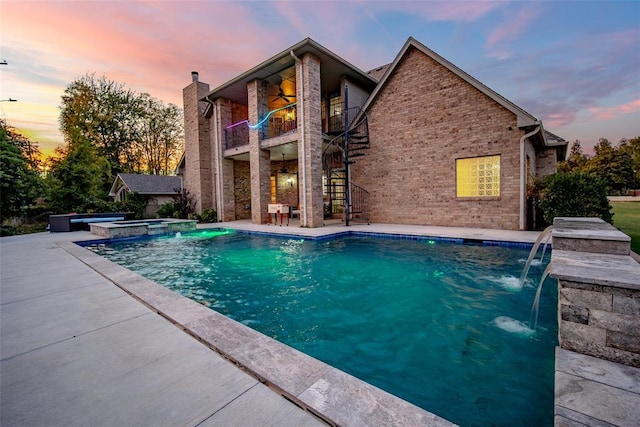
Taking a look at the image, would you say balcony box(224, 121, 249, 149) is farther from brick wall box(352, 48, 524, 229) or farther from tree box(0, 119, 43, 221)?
tree box(0, 119, 43, 221)

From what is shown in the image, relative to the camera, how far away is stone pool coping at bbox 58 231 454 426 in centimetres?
115

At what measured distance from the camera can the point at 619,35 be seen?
992cm

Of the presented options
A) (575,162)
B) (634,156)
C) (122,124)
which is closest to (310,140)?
(122,124)

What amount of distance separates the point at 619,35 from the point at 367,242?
43.0ft

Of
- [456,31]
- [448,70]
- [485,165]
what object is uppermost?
[456,31]

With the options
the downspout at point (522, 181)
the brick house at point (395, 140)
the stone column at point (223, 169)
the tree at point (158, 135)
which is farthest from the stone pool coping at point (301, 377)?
the tree at point (158, 135)

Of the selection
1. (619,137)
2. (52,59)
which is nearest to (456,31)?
(52,59)

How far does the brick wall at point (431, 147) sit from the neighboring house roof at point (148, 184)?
14.9 m

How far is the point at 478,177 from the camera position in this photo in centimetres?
842

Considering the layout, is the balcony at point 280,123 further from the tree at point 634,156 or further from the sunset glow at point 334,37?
the tree at point 634,156

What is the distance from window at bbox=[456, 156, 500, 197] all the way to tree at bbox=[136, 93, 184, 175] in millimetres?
29391

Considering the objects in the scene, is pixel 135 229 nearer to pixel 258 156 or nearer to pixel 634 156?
pixel 258 156

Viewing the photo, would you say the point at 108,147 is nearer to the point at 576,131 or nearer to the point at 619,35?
the point at 619,35

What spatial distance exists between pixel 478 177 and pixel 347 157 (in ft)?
14.8
